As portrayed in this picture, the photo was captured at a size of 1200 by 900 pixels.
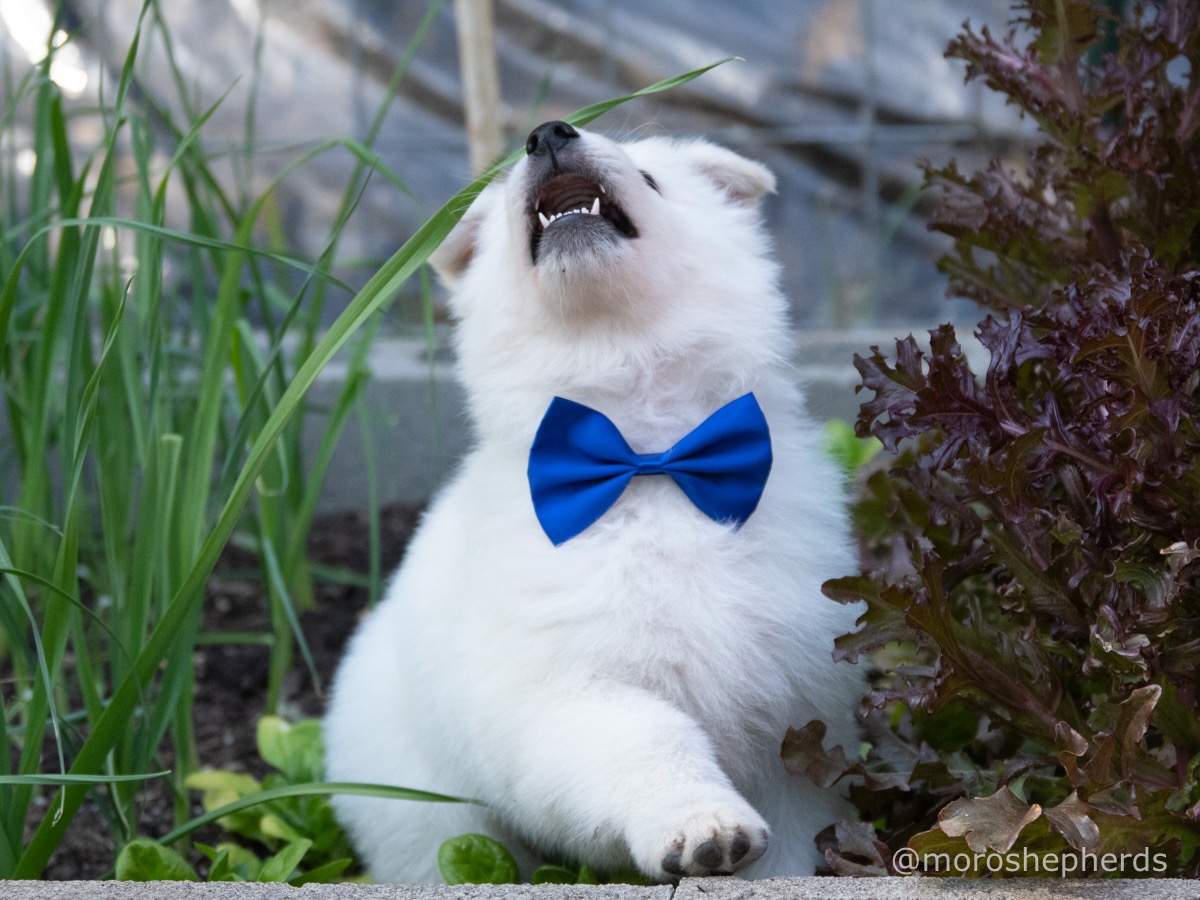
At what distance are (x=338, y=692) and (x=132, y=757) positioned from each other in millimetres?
534

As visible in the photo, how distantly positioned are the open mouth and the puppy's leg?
0.80m

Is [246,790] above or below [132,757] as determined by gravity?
below

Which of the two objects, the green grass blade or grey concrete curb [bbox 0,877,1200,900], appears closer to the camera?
grey concrete curb [bbox 0,877,1200,900]

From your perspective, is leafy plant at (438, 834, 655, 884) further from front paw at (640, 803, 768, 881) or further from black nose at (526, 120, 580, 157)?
black nose at (526, 120, 580, 157)

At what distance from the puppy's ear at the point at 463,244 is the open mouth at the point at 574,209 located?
Result: 25 cm

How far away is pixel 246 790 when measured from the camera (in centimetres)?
253

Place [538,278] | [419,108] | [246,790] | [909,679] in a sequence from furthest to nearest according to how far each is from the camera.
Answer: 1. [419,108]
2. [246,790]
3. [538,278]
4. [909,679]

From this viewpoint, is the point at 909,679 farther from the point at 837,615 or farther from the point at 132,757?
the point at 132,757

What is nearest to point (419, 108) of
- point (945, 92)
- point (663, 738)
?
point (945, 92)

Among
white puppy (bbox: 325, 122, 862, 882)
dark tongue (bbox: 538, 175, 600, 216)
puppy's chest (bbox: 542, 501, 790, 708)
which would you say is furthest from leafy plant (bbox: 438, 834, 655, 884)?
dark tongue (bbox: 538, 175, 600, 216)

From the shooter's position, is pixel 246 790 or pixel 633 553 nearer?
pixel 633 553

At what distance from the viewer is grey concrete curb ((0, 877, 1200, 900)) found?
1479mm

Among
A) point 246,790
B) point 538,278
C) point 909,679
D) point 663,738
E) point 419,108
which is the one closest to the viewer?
point 663,738

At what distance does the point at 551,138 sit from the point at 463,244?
394 millimetres
